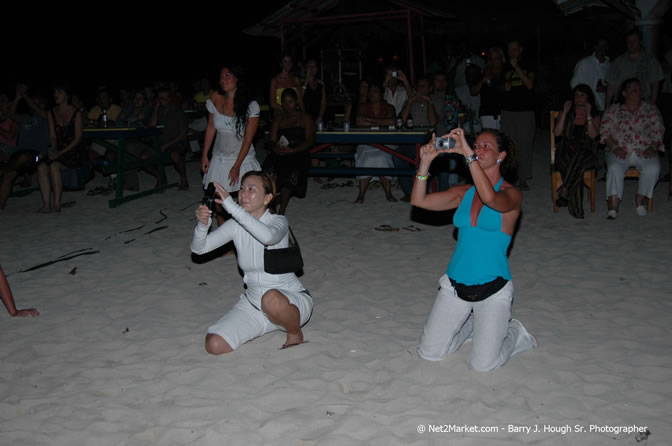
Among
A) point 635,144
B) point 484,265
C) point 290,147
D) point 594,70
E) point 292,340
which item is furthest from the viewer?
point 594,70

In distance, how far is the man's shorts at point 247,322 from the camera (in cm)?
386

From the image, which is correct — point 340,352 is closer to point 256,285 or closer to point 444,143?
point 256,285

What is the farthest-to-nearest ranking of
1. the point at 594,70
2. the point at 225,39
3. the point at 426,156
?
the point at 225,39
the point at 594,70
the point at 426,156

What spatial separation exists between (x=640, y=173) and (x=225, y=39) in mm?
20040

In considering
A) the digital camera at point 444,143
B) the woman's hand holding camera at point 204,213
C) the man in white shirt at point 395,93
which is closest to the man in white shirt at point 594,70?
the man in white shirt at point 395,93

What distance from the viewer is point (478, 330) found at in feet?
11.6

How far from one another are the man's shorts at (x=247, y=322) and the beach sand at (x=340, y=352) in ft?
0.37

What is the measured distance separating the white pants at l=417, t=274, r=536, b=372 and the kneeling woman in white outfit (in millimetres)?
835

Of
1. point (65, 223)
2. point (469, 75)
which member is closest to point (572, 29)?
point (469, 75)

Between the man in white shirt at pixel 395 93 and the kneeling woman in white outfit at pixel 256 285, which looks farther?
the man in white shirt at pixel 395 93

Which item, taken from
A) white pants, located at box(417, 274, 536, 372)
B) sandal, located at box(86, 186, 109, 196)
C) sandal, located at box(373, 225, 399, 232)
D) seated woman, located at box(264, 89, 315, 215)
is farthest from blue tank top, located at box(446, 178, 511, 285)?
sandal, located at box(86, 186, 109, 196)

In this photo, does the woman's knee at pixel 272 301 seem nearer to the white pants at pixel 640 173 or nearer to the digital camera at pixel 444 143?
the digital camera at pixel 444 143

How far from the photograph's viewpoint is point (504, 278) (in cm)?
351

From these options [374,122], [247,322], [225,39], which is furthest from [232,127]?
[225,39]
